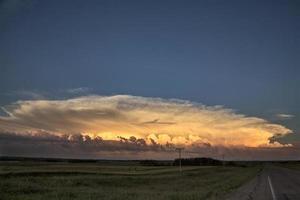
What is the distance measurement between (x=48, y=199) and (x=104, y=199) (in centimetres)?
334

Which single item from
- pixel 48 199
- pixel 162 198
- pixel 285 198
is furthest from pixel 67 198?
pixel 285 198

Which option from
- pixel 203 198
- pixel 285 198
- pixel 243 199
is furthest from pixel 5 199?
pixel 285 198

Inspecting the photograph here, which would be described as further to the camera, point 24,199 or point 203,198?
point 203,198

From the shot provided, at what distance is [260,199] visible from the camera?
30.8 m

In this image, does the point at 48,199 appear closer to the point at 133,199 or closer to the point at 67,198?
the point at 67,198

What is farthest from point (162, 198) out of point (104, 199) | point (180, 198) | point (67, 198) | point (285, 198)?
point (285, 198)

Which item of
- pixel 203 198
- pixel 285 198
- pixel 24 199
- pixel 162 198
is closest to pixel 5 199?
pixel 24 199

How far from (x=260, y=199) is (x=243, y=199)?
1.08 m

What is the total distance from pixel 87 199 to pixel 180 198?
607 centimetres

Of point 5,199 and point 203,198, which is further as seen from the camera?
point 203,198

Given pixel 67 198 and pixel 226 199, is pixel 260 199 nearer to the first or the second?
pixel 226 199

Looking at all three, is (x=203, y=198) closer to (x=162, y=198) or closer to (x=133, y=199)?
(x=162, y=198)

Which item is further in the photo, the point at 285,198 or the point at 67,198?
the point at 285,198

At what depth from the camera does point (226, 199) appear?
3094cm
